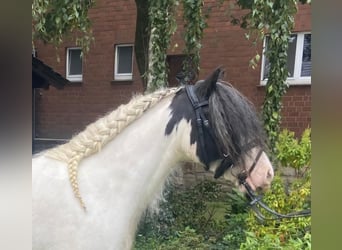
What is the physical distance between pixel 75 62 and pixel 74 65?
0.12 ft

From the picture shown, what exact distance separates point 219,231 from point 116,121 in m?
1.18

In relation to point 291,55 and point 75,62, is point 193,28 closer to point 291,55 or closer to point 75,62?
point 291,55

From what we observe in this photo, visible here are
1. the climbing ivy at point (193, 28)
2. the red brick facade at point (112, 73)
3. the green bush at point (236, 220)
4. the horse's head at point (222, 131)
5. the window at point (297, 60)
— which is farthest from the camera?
the climbing ivy at point (193, 28)

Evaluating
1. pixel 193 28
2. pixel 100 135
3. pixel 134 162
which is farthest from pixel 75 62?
pixel 134 162

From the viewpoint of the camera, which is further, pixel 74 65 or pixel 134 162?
pixel 74 65

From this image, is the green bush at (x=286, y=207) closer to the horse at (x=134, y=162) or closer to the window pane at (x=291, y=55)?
the window pane at (x=291, y=55)

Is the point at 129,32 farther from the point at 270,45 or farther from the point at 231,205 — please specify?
the point at 231,205

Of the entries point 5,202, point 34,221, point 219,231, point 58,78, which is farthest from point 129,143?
point 219,231

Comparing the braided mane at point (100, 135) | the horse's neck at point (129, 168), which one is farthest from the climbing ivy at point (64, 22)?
the horse's neck at point (129, 168)

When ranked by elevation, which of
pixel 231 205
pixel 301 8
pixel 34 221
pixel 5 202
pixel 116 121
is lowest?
pixel 231 205

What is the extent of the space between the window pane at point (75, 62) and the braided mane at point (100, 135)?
0.74 metres

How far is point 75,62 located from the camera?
2.29m

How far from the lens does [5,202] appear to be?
0.99 m

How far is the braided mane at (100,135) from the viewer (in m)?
1.53
